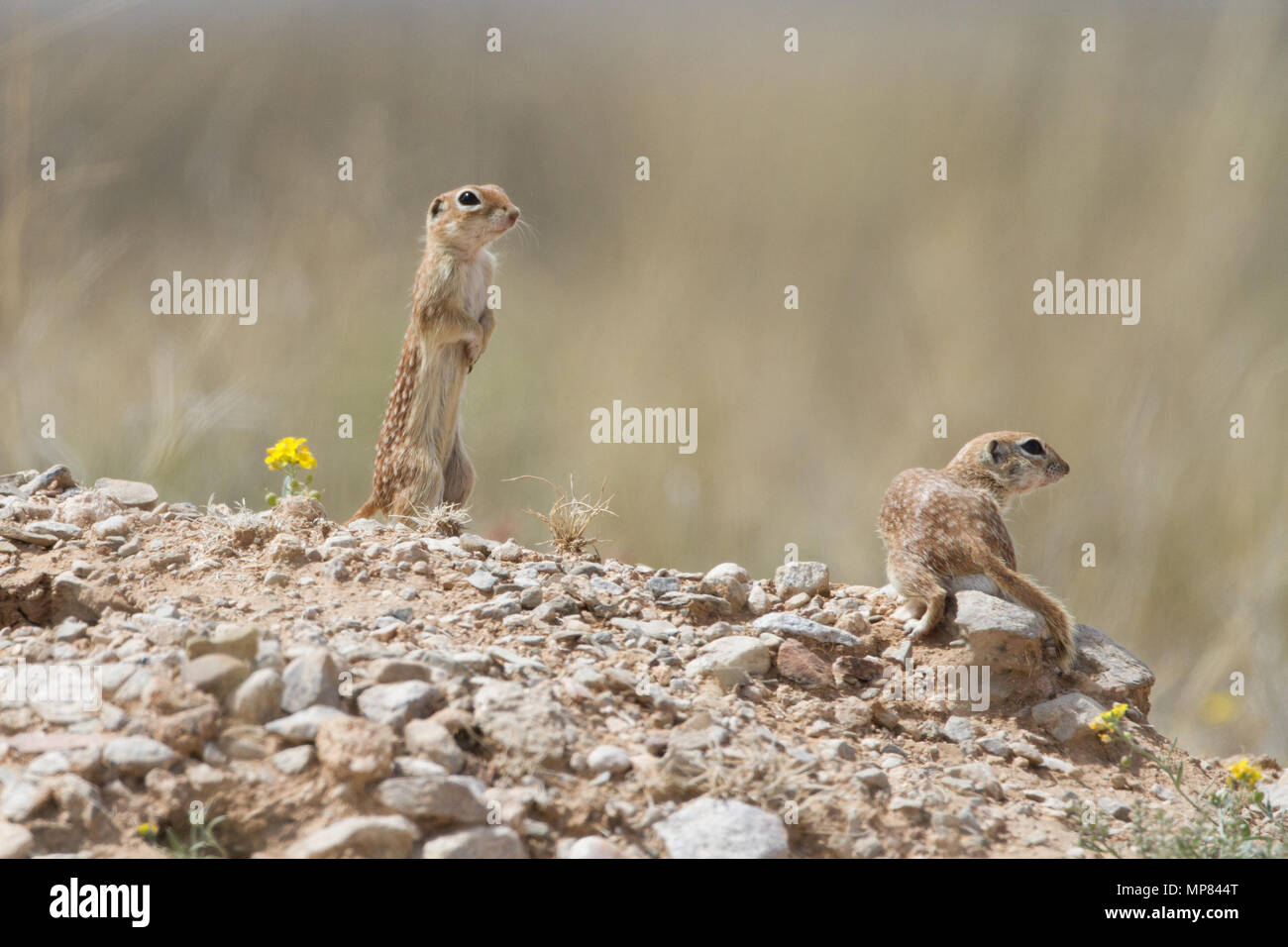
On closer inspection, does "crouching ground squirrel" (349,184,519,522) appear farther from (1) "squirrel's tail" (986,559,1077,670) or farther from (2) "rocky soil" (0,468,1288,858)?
(1) "squirrel's tail" (986,559,1077,670)

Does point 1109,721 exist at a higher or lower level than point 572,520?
lower

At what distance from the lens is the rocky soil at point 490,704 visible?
3057 millimetres

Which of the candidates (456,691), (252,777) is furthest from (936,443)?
(252,777)

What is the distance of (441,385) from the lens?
6.42 metres

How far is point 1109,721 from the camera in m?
4.23

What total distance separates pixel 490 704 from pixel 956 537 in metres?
2.31

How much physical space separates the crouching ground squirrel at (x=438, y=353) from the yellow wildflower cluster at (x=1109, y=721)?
11.4ft

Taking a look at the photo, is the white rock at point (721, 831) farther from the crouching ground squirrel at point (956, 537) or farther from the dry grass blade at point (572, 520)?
the dry grass blade at point (572, 520)

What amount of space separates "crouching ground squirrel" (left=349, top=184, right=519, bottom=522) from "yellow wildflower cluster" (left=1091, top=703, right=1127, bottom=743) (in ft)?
11.4

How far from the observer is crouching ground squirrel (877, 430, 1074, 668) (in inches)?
187

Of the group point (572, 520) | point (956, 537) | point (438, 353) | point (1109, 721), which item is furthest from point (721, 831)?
point (438, 353)

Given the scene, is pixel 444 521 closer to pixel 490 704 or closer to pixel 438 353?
pixel 438 353

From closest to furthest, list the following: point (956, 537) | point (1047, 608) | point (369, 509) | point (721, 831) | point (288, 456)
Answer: point (721, 831)
point (1047, 608)
point (956, 537)
point (288, 456)
point (369, 509)
